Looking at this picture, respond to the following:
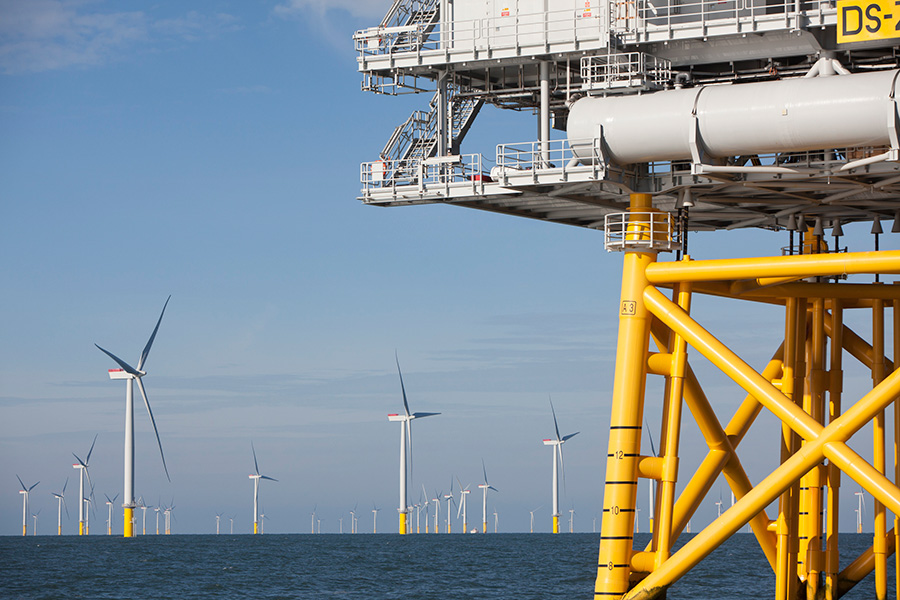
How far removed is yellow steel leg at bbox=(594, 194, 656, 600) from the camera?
3044 cm

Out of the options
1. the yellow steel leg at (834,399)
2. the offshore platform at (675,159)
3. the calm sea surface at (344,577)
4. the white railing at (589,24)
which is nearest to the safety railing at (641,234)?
the offshore platform at (675,159)

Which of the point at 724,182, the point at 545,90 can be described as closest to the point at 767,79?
the point at 724,182

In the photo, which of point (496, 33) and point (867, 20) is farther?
point (496, 33)

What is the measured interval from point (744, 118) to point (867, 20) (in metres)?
3.01

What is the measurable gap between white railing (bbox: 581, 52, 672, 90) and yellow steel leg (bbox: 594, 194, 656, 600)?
321cm

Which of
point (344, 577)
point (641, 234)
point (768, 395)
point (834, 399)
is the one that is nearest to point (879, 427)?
point (834, 399)

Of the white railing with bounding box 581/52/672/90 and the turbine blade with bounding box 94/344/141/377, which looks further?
the turbine blade with bounding box 94/344/141/377

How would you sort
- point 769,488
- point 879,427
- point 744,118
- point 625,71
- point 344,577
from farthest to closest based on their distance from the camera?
point 344,577 → point 879,427 → point 625,71 → point 769,488 → point 744,118

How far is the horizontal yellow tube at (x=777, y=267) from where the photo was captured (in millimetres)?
28375

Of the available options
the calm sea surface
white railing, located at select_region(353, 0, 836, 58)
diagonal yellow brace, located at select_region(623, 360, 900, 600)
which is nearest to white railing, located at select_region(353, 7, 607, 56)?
white railing, located at select_region(353, 0, 836, 58)

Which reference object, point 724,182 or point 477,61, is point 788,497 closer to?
point 724,182

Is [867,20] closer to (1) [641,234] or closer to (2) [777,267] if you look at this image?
(2) [777,267]

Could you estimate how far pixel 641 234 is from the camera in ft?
102

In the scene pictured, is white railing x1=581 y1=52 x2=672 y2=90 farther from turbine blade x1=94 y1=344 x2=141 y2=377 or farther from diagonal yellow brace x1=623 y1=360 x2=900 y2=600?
turbine blade x1=94 y1=344 x2=141 y2=377
